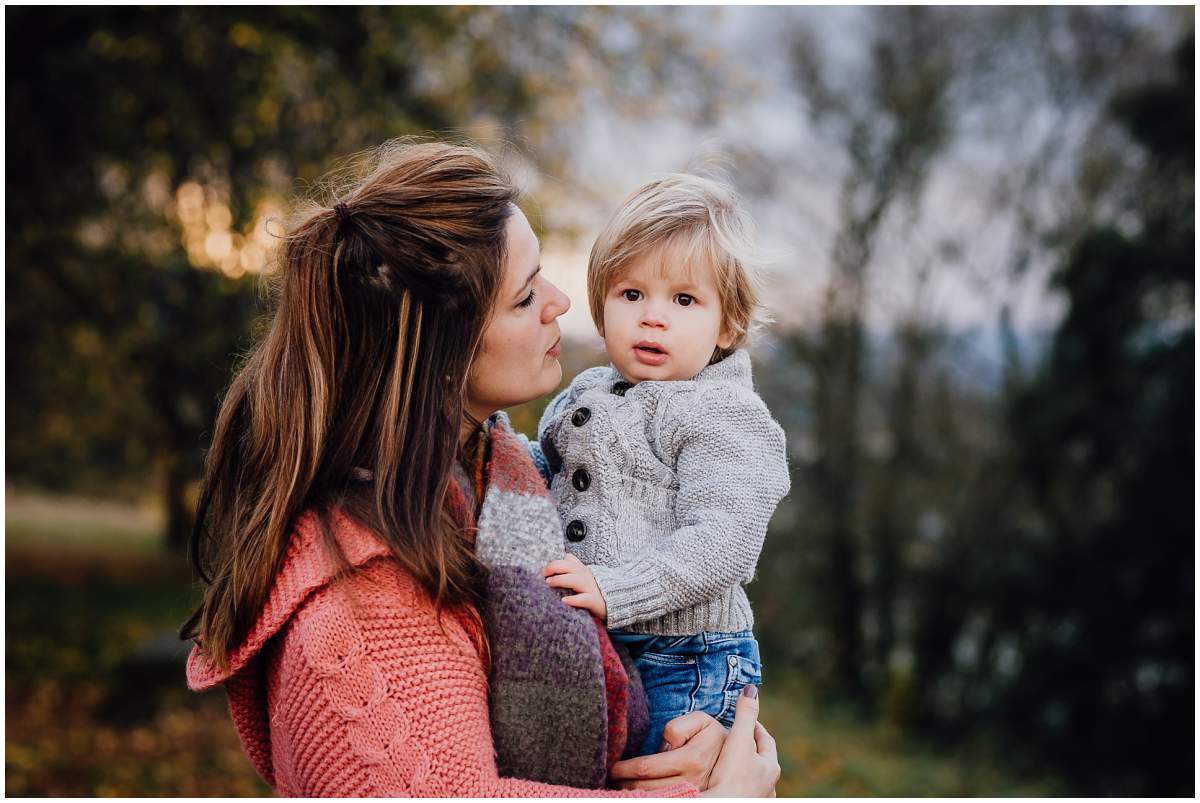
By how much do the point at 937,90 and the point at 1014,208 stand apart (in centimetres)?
165

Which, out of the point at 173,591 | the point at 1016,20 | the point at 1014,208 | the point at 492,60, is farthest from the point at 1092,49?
the point at 173,591

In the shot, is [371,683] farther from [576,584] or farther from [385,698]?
[576,584]

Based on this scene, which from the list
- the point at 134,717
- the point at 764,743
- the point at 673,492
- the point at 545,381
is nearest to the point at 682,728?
the point at 764,743

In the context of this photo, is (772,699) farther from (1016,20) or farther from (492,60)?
(492,60)

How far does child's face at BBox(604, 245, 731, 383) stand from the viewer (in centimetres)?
219

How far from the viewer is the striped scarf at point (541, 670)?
1.74 m

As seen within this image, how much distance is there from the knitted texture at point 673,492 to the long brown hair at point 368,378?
1.02ft

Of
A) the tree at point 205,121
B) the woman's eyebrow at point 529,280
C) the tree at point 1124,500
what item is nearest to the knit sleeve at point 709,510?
the woman's eyebrow at point 529,280

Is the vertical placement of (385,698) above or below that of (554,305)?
below

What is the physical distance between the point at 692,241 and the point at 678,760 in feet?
3.41

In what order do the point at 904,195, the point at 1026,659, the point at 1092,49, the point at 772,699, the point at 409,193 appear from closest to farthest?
the point at 409,193 → the point at 1026,659 → the point at 1092,49 → the point at 904,195 → the point at 772,699

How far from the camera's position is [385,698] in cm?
167

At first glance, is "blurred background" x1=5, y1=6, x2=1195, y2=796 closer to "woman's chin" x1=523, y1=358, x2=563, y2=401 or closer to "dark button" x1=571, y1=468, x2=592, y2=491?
"woman's chin" x1=523, y1=358, x2=563, y2=401

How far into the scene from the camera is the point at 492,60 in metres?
6.39
